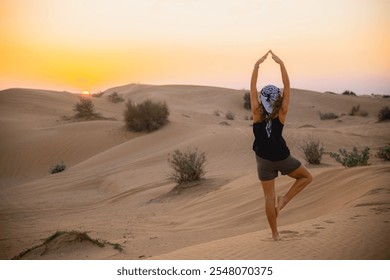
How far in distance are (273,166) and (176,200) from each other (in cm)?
635

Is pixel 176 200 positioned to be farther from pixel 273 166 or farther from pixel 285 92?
pixel 285 92

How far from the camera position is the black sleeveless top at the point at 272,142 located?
540 cm

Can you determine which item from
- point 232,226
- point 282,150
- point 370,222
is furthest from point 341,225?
point 232,226

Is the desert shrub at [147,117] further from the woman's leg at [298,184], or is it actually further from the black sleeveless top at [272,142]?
the black sleeveless top at [272,142]

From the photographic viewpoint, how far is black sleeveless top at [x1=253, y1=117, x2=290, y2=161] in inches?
213

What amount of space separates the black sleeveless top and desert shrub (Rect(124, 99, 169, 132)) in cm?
1839

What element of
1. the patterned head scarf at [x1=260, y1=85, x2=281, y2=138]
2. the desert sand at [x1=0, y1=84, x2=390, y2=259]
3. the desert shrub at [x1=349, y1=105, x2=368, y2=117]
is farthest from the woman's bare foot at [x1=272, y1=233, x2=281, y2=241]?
the desert shrub at [x1=349, y1=105, x2=368, y2=117]

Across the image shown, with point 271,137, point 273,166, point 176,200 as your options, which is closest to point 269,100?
point 271,137

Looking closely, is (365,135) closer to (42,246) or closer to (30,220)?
(30,220)

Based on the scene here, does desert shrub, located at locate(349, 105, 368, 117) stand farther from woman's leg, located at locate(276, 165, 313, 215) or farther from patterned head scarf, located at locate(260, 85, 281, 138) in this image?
patterned head scarf, located at locate(260, 85, 281, 138)

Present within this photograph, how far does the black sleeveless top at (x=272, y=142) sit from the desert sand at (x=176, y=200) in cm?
113
